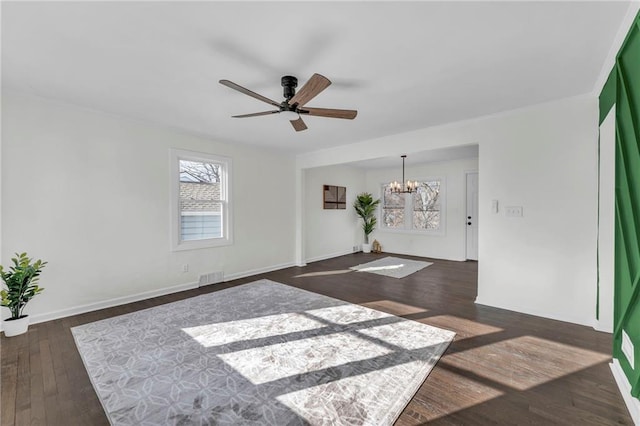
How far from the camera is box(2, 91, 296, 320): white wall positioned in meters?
2.95

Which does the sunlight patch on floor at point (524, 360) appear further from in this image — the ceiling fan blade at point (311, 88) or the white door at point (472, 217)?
the white door at point (472, 217)

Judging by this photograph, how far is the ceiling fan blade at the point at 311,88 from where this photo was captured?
1938mm

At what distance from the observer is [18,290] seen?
8.96 ft

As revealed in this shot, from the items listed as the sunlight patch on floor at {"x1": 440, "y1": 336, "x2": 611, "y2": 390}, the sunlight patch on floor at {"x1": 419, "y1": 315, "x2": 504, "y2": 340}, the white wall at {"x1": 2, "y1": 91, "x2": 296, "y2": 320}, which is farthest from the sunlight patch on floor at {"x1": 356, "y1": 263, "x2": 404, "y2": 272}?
the sunlight patch on floor at {"x1": 440, "y1": 336, "x2": 611, "y2": 390}

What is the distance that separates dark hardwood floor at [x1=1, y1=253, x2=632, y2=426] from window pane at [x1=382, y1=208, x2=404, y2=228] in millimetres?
4259

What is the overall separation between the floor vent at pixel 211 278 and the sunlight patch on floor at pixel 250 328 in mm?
1671

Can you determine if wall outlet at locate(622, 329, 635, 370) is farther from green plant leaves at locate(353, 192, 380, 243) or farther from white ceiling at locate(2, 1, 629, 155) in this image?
green plant leaves at locate(353, 192, 380, 243)

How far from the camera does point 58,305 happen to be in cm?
317

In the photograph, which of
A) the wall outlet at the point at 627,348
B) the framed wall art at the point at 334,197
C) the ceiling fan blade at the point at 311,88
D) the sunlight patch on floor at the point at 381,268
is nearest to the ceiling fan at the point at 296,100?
the ceiling fan blade at the point at 311,88

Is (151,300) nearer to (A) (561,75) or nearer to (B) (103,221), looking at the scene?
(B) (103,221)

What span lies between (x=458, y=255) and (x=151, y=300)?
6456 mm

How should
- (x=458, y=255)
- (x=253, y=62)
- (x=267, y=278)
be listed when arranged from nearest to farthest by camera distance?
(x=253, y=62) < (x=267, y=278) < (x=458, y=255)

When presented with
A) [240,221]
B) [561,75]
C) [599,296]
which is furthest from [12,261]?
[599,296]

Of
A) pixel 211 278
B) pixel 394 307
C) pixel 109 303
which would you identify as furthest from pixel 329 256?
pixel 109 303
